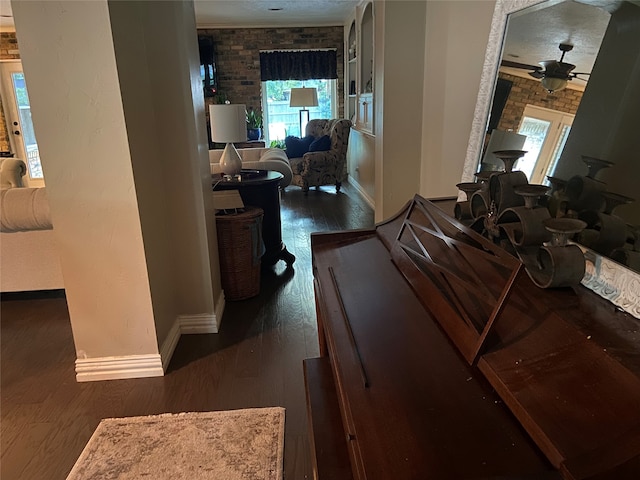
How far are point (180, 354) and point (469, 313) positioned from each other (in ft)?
6.30

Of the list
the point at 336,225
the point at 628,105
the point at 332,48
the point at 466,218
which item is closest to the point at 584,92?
the point at 628,105

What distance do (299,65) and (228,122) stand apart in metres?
5.16

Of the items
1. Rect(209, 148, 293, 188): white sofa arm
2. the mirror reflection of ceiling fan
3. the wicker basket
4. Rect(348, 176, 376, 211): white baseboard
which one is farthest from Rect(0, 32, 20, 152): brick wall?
the mirror reflection of ceiling fan

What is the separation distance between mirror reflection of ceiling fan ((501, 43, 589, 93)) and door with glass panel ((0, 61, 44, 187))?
8222 mm

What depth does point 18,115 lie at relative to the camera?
782 centimetres

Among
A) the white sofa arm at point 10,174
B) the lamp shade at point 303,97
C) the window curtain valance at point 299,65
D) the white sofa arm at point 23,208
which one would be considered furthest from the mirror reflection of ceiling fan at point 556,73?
the window curtain valance at point 299,65

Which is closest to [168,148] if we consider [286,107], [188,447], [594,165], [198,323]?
[198,323]

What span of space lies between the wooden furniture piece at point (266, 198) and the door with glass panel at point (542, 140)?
226cm

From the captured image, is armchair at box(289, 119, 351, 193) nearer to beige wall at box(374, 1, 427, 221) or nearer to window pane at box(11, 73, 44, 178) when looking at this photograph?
beige wall at box(374, 1, 427, 221)

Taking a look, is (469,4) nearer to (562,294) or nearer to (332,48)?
(562,294)

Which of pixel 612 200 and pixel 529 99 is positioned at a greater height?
pixel 529 99

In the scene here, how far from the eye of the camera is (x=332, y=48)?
7906 millimetres

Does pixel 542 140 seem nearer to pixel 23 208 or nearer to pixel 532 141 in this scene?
pixel 532 141

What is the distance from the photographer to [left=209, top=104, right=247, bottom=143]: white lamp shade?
3.26 m
